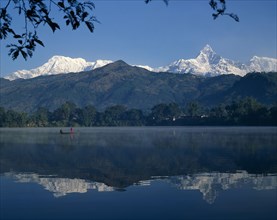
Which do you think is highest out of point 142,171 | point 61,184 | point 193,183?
point 142,171

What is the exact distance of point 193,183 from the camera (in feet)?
100

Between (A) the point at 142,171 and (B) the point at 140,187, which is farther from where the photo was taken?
(A) the point at 142,171

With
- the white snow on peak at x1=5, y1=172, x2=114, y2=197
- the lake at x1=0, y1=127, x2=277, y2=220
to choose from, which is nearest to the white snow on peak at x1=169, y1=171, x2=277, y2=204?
the lake at x1=0, y1=127, x2=277, y2=220

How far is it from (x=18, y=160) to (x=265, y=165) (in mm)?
26445

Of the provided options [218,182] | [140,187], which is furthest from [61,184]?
[218,182]

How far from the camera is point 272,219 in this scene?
64.6 ft

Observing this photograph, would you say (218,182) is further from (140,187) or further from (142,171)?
(142,171)

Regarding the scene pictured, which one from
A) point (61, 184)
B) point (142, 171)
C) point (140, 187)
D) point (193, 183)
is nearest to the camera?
point (140, 187)

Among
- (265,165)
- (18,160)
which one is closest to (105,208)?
(265,165)

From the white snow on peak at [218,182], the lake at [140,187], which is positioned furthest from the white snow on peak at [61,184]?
the white snow on peak at [218,182]

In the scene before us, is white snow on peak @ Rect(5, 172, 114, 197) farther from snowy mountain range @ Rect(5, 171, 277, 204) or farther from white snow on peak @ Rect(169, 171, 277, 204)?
white snow on peak @ Rect(169, 171, 277, 204)

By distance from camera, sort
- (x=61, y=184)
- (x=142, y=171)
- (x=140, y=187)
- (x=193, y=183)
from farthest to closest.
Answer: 1. (x=142, y=171)
2. (x=61, y=184)
3. (x=193, y=183)
4. (x=140, y=187)

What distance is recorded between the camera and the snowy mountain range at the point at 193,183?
28.1m

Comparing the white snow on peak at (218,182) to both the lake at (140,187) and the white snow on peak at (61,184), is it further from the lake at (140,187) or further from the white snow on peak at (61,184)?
the white snow on peak at (61,184)
